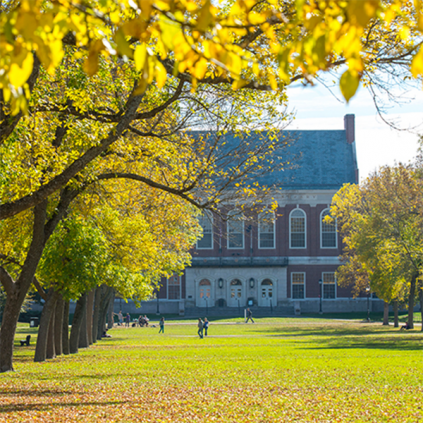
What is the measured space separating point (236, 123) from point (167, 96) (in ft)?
5.50

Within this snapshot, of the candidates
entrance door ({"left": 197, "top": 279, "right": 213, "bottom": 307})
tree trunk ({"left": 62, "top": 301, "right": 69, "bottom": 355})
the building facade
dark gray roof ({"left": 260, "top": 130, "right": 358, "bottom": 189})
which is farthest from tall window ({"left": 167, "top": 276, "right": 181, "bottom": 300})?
tree trunk ({"left": 62, "top": 301, "right": 69, "bottom": 355})

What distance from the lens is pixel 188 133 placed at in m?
17.2

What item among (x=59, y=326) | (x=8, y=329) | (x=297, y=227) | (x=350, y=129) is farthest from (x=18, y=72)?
(x=350, y=129)

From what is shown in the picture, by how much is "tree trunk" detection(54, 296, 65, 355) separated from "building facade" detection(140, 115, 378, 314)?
143ft

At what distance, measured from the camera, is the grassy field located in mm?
9211

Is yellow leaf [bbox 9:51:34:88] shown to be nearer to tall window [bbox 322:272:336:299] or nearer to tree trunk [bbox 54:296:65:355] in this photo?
tree trunk [bbox 54:296:65:355]

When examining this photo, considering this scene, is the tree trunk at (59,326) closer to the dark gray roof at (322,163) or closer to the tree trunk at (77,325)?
the tree trunk at (77,325)

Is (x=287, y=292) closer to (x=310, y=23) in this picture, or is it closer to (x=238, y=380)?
(x=238, y=380)

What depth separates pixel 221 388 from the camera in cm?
1209

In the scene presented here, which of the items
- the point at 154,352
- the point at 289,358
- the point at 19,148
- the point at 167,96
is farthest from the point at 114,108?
the point at 154,352

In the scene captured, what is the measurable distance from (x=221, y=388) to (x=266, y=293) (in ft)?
180

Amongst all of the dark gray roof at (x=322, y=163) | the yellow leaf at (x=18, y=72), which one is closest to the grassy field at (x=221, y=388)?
the yellow leaf at (x=18, y=72)

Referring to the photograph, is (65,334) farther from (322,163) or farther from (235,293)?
(322,163)

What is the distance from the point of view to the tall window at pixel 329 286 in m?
65.5
